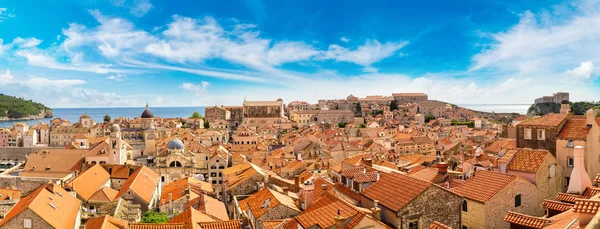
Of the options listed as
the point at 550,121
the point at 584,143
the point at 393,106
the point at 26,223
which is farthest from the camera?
the point at 393,106

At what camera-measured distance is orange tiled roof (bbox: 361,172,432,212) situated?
14758 millimetres

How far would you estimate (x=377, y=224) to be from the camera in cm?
1351

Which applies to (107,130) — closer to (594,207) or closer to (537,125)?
(537,125)

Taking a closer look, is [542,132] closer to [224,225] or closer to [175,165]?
[224,225]

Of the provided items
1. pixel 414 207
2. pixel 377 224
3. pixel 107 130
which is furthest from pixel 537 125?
pixel 107 130

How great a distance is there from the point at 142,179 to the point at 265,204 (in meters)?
21.6

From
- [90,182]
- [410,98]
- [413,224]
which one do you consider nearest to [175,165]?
[90,182]

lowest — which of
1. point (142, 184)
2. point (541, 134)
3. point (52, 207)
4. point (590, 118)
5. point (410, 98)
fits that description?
point (142, 184)

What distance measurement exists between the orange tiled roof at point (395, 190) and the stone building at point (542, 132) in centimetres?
1049

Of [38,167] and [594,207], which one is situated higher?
[594,207]

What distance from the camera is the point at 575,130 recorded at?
71.9ft

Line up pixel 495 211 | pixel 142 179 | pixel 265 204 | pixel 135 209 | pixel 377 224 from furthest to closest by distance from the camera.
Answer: pixel 142 179 → pixel 135 209 → pixel 265 204 → pixel 495 211 → pixel 377 224

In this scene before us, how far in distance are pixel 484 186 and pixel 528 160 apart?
353 cm

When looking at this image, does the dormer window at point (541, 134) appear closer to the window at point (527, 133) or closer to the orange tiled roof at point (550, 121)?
the orange tiled roof at point (550, 121)
